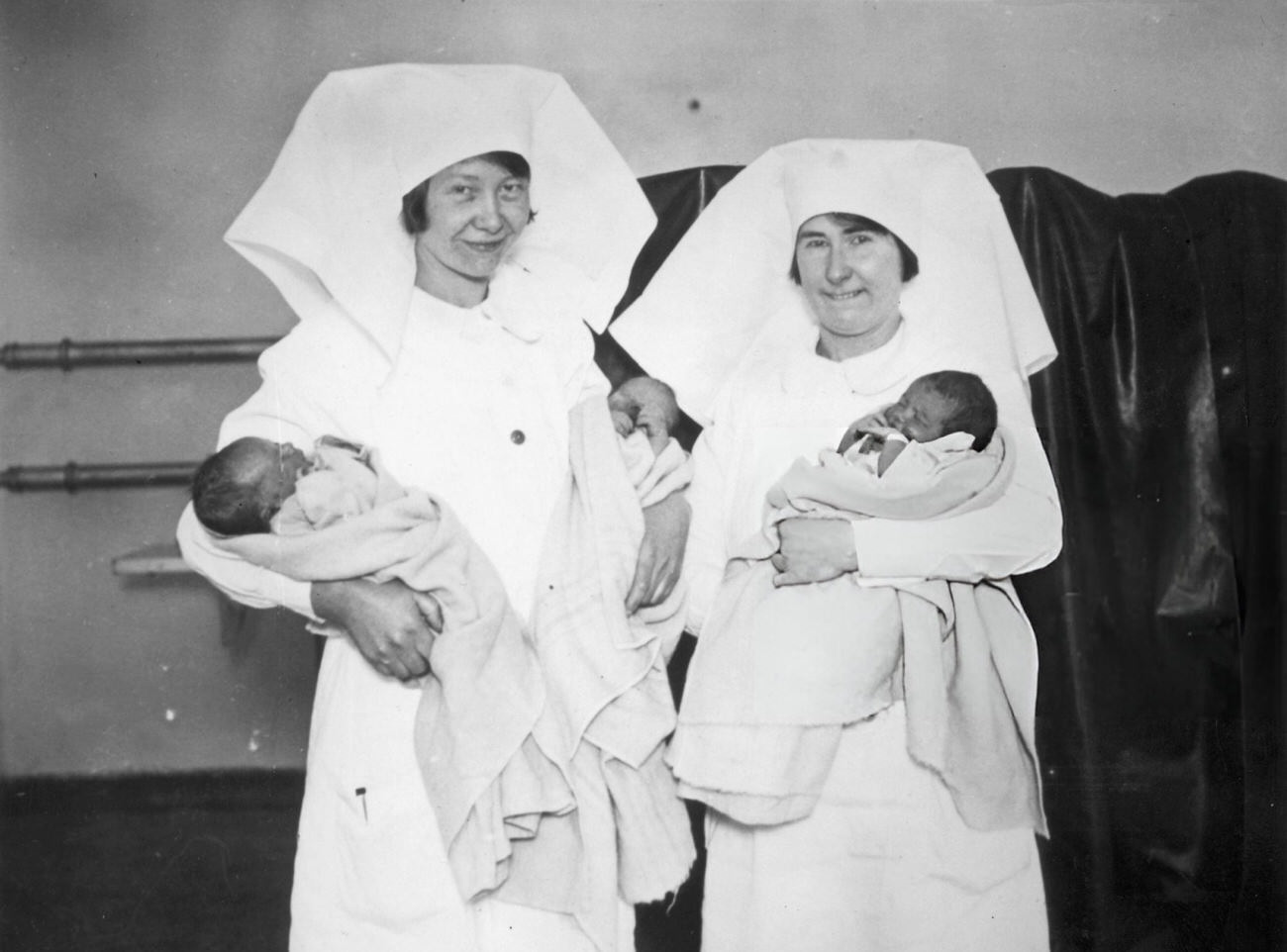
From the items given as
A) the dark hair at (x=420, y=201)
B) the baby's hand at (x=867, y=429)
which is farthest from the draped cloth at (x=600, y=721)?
the dark hair at (x=420, y=201)

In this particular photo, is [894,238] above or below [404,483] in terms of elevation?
above

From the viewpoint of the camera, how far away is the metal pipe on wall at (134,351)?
1969 mm

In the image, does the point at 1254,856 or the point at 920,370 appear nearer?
the point at 920,370

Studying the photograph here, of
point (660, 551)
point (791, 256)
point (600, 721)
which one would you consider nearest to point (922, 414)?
point (791, 256)

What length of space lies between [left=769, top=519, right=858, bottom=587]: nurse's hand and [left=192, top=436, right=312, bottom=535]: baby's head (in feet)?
2.46

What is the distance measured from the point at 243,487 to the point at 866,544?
930 millimetres

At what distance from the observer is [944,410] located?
5.68ft

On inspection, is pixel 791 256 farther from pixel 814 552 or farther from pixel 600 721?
pixel 600 721

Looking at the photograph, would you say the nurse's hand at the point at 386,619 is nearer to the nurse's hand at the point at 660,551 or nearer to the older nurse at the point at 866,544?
the nurse's hand at the point at 660,551

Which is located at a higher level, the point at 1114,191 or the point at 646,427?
the point at 1114,191

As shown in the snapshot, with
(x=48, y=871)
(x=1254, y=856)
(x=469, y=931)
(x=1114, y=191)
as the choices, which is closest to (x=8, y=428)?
(x=48, y=871)

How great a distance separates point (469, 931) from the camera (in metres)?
1.78

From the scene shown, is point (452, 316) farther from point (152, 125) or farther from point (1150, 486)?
point (1150, 486)

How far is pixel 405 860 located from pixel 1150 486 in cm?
140
